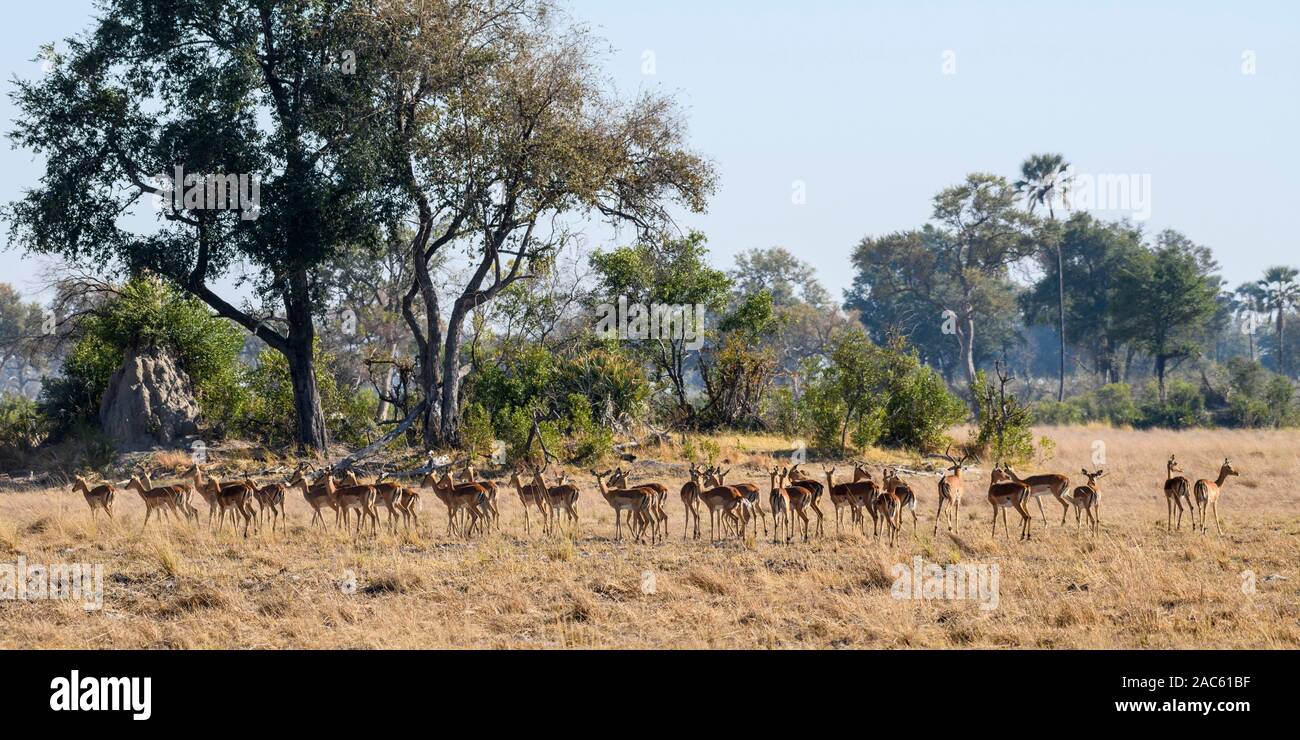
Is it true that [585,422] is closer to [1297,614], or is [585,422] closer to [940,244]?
[1297,614]

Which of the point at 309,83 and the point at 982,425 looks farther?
the point at 982,425

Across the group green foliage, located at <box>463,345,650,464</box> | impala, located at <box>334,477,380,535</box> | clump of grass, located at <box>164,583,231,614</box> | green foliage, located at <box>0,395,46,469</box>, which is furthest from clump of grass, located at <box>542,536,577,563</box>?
green foliage, located at <box>0,395,46,469</box>

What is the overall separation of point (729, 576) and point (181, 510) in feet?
32.1

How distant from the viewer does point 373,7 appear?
1087 inches

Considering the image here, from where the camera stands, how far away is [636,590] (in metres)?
13.5

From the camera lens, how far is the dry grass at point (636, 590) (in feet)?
37.8

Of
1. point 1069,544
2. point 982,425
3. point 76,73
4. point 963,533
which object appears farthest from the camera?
point 982,425

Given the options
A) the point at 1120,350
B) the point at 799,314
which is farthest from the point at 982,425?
the point at 1120,350

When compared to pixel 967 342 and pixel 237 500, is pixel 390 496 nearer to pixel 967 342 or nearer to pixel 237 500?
pixel 237 500

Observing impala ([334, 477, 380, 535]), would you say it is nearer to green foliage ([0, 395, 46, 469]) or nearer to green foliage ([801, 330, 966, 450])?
green foliage ([0, 395, 46, 469])

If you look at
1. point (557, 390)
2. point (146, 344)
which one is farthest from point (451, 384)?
point (146, 344)

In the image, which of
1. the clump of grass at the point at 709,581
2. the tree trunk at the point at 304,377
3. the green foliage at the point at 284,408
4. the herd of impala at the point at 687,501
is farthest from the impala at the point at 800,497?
the green foliage at the point at 284,408

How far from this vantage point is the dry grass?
11.5 meters

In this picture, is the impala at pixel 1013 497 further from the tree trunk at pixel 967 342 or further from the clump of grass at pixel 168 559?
the tree trunk at pixel 967 342
